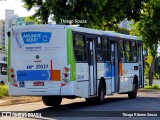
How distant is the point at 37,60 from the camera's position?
16.4 m

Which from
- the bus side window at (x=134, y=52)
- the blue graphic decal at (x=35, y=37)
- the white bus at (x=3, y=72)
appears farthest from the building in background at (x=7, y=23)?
the blue graphic decal at (x=35, y=37)

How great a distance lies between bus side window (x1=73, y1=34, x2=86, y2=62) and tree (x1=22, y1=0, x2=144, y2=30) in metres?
9.52

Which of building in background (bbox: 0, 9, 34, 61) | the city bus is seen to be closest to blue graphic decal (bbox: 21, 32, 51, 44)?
the city bus

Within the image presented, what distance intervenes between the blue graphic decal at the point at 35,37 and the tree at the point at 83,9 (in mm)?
10276

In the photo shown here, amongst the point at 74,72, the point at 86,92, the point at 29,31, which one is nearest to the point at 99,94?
the point at 86,92

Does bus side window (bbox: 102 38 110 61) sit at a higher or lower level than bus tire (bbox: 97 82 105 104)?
higher

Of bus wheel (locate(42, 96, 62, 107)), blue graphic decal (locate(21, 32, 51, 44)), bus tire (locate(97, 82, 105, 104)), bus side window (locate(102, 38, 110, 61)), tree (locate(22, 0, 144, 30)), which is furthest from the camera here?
tree (locate(22, 0, 144, 30))

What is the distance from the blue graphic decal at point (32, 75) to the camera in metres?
16.2

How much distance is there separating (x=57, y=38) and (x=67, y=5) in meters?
11.4

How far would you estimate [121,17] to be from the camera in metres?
30.9

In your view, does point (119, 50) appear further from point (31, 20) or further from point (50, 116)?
point (31, 20)

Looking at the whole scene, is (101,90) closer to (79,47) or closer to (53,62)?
(79,47)

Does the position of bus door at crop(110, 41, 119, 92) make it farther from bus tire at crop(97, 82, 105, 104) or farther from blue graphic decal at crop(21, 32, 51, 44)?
blue graphic decal at crop(21, 32, 51, 44)

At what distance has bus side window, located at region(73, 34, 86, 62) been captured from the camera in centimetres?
1686
